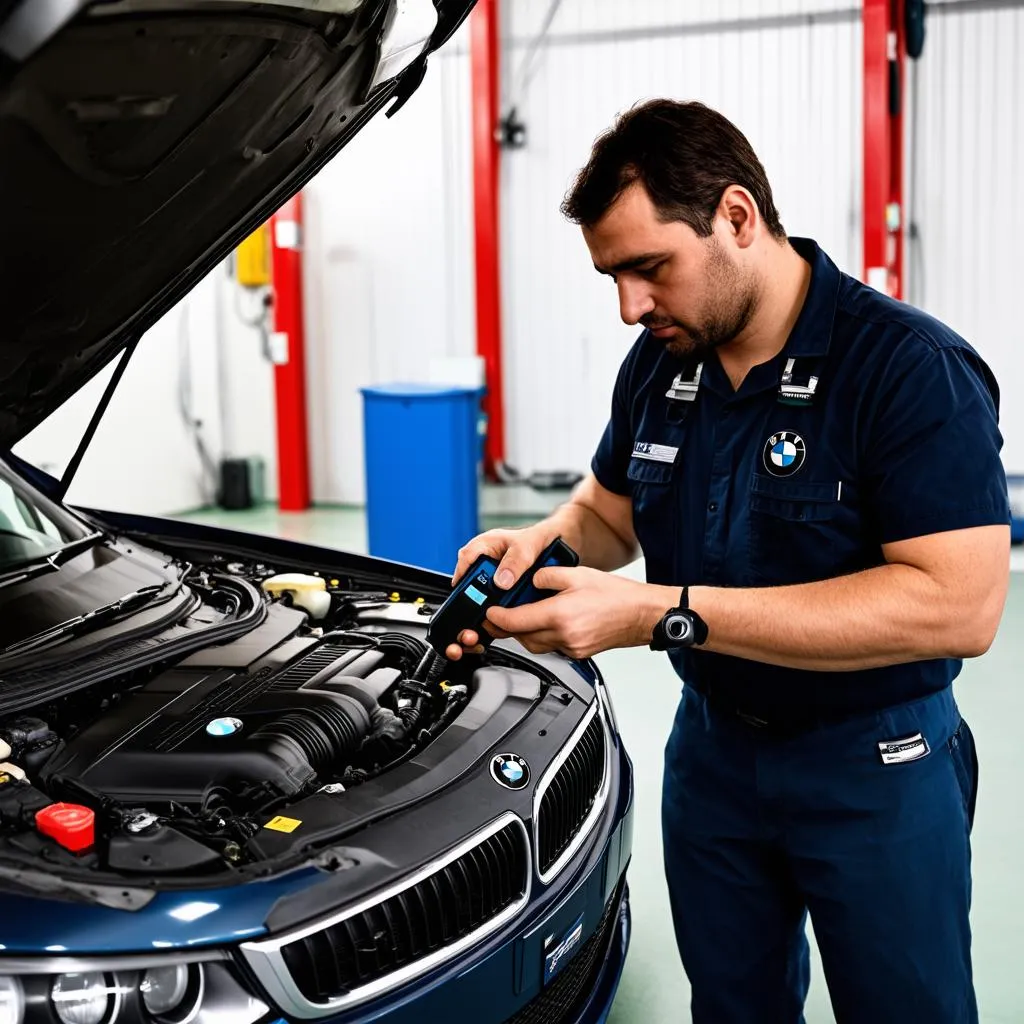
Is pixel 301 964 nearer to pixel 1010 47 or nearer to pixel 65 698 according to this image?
pixel 65 698

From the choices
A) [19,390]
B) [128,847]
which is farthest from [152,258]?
[128,847]

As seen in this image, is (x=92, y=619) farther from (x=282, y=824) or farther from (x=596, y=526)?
(x=596, y=526)

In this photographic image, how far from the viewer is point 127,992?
4.36 ft

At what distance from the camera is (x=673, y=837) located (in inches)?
73.5

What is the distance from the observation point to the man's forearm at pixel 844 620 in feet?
4.83

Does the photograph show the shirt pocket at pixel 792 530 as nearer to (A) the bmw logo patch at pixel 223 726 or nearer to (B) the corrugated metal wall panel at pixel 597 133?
(A) the bmw logo patch at pixel 223 726

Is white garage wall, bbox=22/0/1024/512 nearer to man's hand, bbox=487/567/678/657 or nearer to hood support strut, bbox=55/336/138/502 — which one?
hood support strut, bbox=55/336/138/502

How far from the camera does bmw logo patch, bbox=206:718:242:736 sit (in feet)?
5.97

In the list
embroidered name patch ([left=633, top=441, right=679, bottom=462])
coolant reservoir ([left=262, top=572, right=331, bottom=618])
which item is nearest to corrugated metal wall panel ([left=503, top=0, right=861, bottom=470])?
coolant reservoir ([left=262, top=572, right=331, bottom=618])

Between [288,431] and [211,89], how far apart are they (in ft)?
21.4

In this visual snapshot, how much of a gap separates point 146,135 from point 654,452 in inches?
33.9

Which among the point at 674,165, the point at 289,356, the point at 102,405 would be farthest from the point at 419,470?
the point at 674,165

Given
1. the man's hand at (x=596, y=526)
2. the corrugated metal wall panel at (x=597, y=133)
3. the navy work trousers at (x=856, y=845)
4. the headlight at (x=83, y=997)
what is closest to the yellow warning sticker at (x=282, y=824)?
the headlight at (x=83, y=997)

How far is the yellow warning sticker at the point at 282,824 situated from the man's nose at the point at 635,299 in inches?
31.8
